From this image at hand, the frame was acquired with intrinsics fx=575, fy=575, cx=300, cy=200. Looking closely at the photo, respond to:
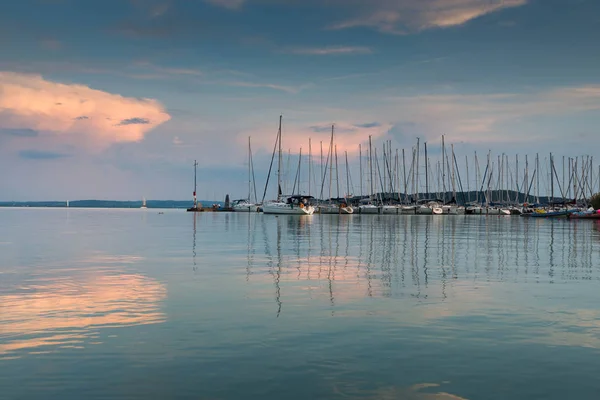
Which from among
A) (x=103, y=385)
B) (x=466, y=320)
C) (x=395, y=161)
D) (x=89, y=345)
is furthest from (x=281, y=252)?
(x=395, y=161)

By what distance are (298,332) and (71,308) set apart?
879 cm

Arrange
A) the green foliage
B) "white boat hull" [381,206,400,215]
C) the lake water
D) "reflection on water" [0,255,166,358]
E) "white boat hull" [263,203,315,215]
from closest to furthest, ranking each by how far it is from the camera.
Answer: the lake water, "reflection on water" [0,255,166,358], the green foliage, "white boat hull" [263,203,315,215], "white boat hull" [381,206,400,215]

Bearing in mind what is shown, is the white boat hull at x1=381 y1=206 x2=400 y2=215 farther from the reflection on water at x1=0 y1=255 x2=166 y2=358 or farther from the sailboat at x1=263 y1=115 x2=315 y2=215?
the reflection on water at x1=0 y1=255 x2=166 y2=358

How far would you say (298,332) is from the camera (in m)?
16.5

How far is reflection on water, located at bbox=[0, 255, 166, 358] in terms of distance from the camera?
15531 mm

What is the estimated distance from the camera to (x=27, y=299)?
21984 millimetres

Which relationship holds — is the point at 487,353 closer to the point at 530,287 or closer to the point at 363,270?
the point at 530,287

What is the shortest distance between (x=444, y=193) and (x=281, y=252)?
148149 mm

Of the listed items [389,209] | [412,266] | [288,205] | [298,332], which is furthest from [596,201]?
[298,332]

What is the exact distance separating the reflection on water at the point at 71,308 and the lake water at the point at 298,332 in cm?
8

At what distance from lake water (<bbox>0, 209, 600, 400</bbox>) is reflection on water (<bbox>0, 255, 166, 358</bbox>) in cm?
8

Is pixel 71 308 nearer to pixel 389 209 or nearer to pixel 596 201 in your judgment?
pixel 596 201

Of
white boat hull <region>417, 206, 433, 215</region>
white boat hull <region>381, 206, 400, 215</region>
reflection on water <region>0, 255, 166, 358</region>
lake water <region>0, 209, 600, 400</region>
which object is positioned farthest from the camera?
white boat hull <region>381, 206, 400, 215</region>

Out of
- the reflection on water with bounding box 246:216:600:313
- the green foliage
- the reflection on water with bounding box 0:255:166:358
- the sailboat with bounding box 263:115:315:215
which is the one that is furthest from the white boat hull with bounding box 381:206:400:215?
the reflection on water with bounding box 0:255:166:358
